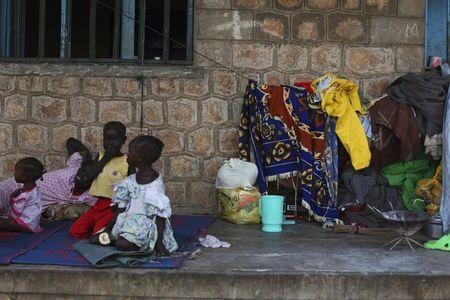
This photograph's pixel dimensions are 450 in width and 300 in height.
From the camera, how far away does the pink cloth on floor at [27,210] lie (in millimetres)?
5059

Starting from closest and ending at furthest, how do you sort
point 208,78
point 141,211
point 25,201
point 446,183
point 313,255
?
point 141,211 → point 313,255 → point 25,201 → point 446,183 → point 208,78

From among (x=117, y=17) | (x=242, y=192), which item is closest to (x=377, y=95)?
(x=242, y=192)

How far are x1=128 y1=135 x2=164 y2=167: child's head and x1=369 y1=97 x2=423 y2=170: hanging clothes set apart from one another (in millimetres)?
2273

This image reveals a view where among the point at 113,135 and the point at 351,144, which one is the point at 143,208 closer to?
the point at 113,135

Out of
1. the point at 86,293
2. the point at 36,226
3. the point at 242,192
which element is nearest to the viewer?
the point at 86,293

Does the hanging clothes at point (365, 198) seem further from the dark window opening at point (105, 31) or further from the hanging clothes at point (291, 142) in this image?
the dark window opening at point (105, 31)

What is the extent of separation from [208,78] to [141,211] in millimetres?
2227

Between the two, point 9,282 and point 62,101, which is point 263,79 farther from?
point 9,282

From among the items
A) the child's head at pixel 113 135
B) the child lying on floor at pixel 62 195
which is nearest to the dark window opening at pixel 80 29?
the child lying on floor at pixel 62 195

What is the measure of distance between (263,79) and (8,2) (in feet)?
9.17

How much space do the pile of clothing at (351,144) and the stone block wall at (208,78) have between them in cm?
36

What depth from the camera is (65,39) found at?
6.29 metres

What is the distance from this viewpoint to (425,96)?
18.6 feet

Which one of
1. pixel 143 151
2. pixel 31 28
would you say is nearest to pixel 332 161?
pixel 143 151
